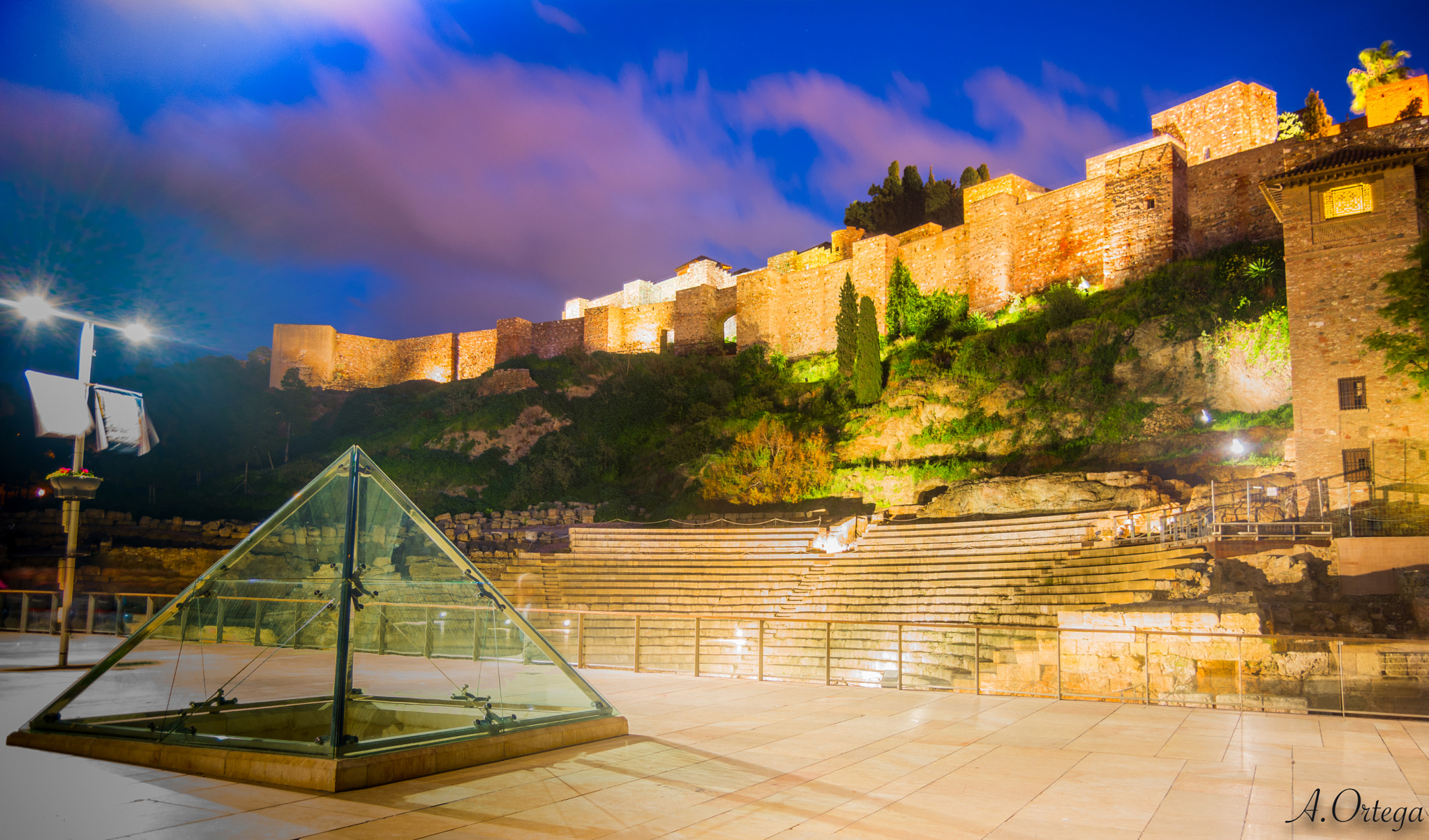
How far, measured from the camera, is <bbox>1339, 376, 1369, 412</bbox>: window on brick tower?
54.0 ft

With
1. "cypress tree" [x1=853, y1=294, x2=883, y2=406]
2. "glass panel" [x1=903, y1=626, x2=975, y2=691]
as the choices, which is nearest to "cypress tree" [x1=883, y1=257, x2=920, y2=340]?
"cypress tree" [x1=853, y1=294, x2=883, y2=406]

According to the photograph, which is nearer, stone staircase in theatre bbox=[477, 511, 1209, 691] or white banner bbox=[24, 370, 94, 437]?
white banner bbox=[24, 370, 94, 437]

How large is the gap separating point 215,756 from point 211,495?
131ft

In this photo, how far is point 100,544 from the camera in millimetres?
Result: 24922

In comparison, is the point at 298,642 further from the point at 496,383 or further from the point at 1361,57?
the point at 496,383

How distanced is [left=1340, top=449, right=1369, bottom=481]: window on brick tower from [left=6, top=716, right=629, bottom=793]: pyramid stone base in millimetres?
17793

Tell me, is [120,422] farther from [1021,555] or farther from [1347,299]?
[1347,299]

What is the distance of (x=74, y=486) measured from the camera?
8055 mm

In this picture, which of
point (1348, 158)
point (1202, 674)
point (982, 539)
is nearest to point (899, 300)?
point (1348, 158)

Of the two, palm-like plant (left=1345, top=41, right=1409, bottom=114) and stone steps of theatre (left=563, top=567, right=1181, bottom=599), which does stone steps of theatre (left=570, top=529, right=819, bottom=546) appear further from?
palm-like plant (left=1345, top=41, right=1409, bottom=114)

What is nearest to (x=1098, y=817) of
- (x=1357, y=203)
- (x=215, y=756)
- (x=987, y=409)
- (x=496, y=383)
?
(x=215, y=756)

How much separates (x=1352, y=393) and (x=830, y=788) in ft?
59.2

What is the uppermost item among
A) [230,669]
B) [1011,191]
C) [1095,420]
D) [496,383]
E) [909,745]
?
[1011,191]

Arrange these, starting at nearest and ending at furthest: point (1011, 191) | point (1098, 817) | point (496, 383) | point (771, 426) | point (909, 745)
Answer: point (1098, 817) < point (909, 745) < point (771, 426) < point (1011, 191) < point (496, 383)
